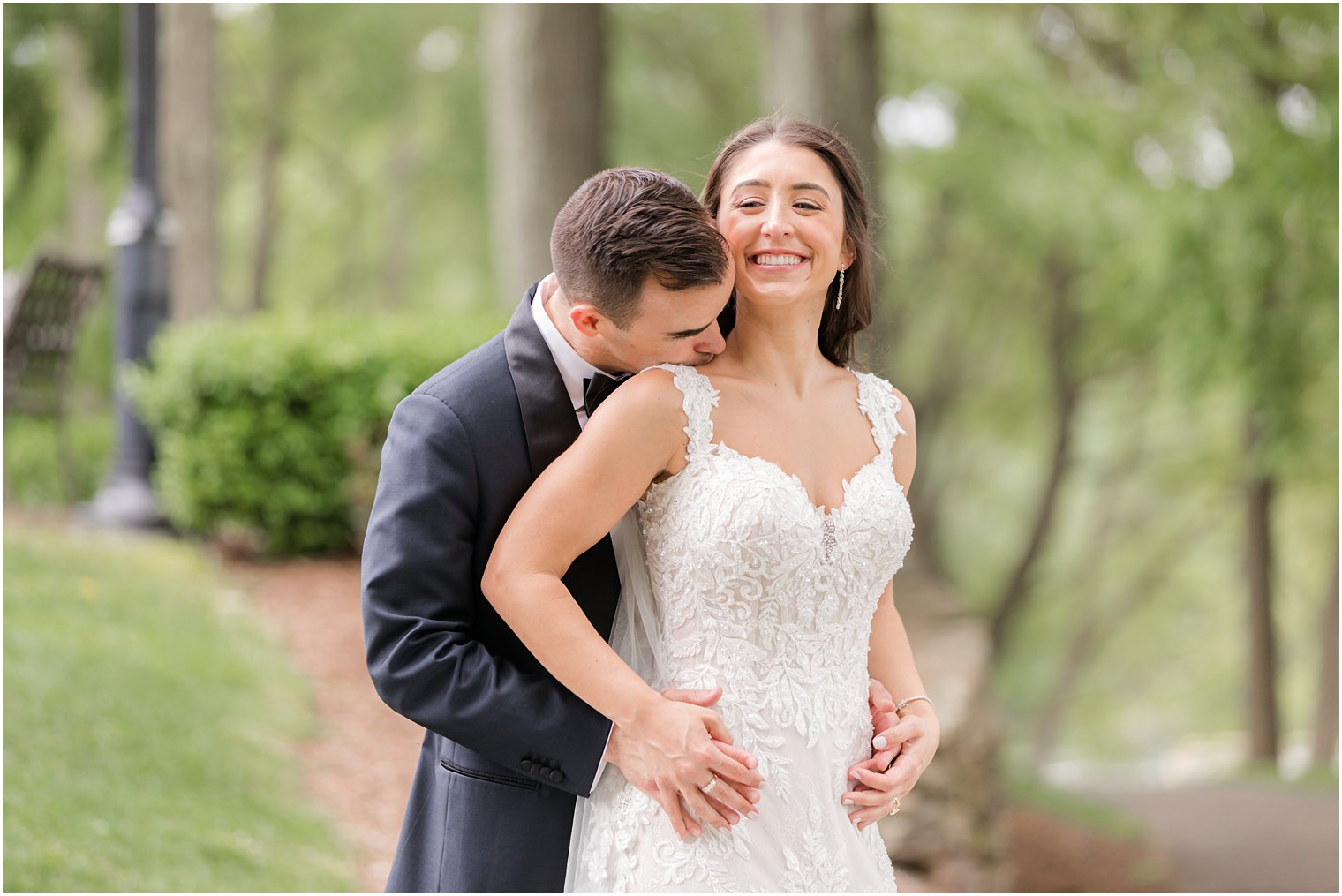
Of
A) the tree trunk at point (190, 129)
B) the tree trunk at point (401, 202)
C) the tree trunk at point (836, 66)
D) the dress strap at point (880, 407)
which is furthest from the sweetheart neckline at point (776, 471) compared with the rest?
the tree trunk at point (401, 202)

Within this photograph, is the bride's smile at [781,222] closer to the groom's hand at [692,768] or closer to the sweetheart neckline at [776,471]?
the sweetheart neckline at [776,471]

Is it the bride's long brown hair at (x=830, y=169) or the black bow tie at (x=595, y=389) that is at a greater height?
the bride's long brown hair at (x=830, y=169)

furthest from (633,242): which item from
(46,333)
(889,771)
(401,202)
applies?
(401,202)

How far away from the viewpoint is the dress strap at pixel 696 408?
98.6 inches

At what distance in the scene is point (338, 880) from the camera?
500 cm

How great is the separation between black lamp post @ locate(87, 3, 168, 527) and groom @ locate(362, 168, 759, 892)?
6399mm

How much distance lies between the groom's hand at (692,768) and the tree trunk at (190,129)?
11.0 meters

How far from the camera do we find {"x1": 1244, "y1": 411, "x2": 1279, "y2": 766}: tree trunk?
15.8 metres

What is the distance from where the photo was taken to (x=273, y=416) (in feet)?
26.3

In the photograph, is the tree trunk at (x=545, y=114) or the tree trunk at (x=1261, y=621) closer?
the tree trunk at (x=545, y=114)

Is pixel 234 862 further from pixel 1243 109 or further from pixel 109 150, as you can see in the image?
pixel 109 150

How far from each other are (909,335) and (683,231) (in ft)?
61.1

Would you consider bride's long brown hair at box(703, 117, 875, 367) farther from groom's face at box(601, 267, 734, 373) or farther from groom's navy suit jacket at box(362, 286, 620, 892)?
groom's navy suit jacket at box(362, 286, 620, 892)

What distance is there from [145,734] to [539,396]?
3.86 metres
